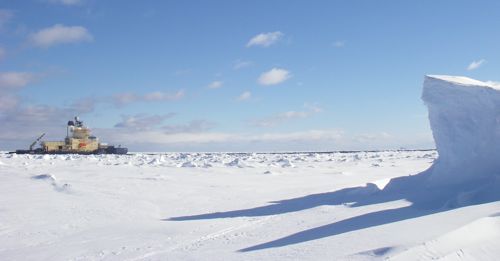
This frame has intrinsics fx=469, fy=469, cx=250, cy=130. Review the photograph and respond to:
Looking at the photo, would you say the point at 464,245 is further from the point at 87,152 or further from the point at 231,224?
the point at 87,152

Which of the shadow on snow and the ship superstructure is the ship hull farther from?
the shadow on snow

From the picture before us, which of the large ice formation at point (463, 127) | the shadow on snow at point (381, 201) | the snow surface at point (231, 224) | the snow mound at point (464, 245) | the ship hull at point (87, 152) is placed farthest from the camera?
the ship hull at point (87, 152)

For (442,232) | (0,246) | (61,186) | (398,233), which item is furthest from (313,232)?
(61,186)

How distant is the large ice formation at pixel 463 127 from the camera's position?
379 inches

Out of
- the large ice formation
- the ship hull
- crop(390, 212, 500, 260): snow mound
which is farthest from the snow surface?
the ship hull

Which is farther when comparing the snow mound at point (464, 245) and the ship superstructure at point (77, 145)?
the ship superstructure at point (77, 145)

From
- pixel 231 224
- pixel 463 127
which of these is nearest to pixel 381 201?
→ pixel 463 127

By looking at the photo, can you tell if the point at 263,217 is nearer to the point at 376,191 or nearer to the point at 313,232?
the point at 313,232

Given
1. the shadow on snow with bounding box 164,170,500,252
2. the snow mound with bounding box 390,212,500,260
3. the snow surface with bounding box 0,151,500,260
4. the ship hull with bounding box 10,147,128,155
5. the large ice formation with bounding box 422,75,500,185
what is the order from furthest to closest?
the ship hull with bounding box 10,147,128,155, the large ice formation with bounding box 422,75,500,185, the shadow on snow with bounding box 164,170,500,252, the snow surface with bounding box 0,151,500,260, the snow mound with bounding box 390,212,500,260

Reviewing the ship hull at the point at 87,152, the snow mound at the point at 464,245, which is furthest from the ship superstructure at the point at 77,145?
the snow mound at the point at 464,245

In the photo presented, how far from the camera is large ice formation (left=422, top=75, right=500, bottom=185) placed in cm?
962

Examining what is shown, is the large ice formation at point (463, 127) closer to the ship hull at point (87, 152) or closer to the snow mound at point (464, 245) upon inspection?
the snow mound at point (464, 245)

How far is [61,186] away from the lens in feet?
43.8

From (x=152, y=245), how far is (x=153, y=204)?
420 cm
